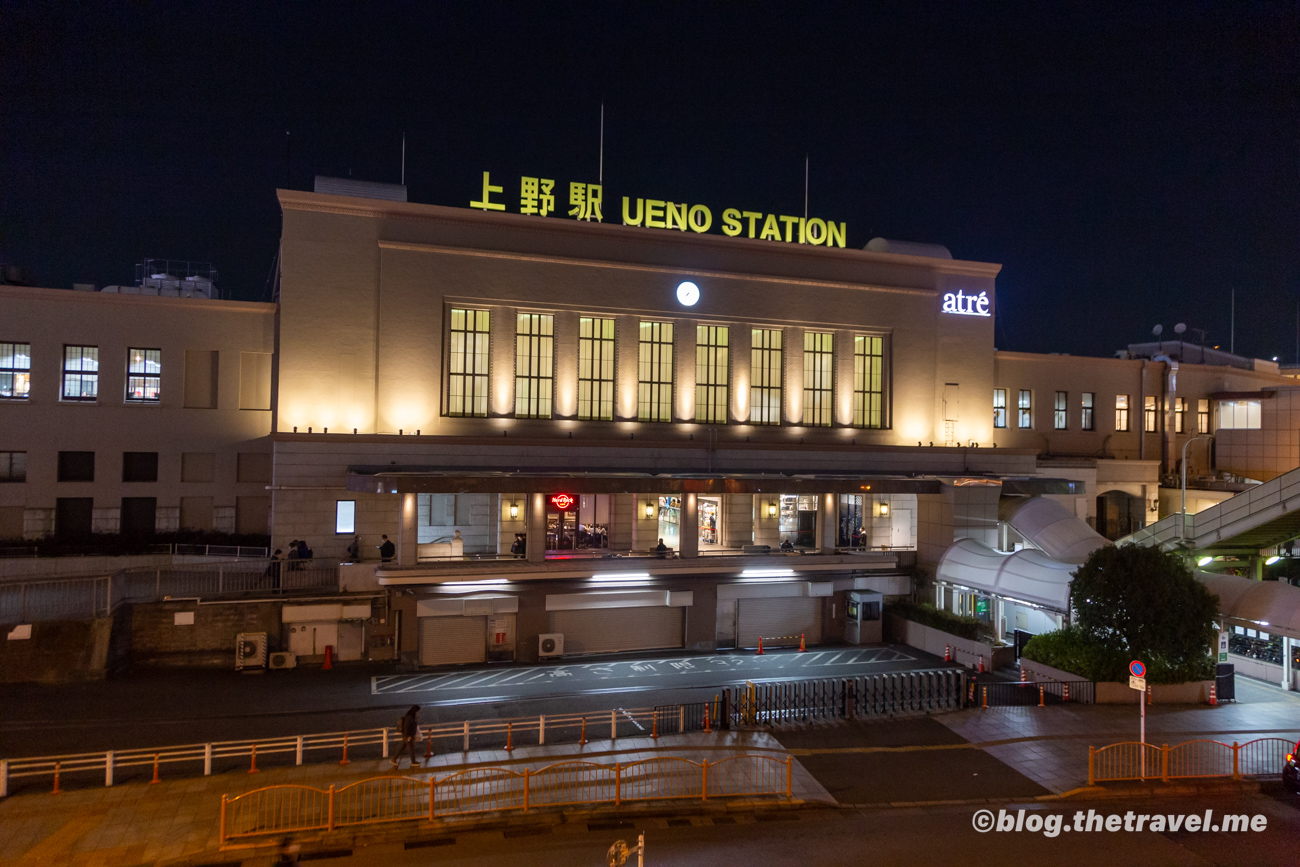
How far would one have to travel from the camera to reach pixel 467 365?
32.4m

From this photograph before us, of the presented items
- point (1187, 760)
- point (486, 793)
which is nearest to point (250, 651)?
point (486, 793)

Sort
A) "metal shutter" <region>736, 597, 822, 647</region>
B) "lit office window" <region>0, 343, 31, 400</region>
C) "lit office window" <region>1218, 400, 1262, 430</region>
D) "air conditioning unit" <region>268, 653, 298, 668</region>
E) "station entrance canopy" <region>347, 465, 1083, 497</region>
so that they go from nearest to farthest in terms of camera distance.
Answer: "air conditioning unit" <region>268, 653, 298, 668</region>, "station entrance canopy" <region>347, 465, 1083, 497</region>, "metal shutter" <region>736, 597, 822, 647</region>, "lit office window" <region>0, 343, 31, 400</region>, "lit office window" <region>1218, 400, 1262, 430</region>

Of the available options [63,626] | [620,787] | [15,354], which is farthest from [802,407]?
[15,354]

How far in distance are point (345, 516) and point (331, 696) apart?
821 centimetres

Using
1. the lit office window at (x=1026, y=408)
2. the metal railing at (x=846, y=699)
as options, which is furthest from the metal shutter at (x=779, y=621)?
the lit office window at (x=1026, y=408)

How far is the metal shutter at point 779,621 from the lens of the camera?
32.1m

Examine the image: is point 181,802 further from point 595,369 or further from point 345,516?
point 595,369

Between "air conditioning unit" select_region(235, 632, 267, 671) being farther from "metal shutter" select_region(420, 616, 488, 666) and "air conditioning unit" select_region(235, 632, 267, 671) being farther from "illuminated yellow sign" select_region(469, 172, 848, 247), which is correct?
"illuminated yellow sign" select_region(469, 172, 848, 247)

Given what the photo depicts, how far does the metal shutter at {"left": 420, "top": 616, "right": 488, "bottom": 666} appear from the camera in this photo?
28094 mm

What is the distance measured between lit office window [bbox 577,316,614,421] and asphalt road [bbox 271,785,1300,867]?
20.7 m

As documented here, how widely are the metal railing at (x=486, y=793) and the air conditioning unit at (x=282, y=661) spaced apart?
11961mm

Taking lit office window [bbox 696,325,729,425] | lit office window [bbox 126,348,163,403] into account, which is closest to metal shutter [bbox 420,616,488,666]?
lit office window [bbox 696,325,729,425]

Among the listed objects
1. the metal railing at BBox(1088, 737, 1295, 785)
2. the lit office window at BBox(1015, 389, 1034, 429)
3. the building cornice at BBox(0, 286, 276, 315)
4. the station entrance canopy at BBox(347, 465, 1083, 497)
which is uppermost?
the building cornice at BBox(0, 286, 276, 315)

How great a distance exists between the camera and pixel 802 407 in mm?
36844
